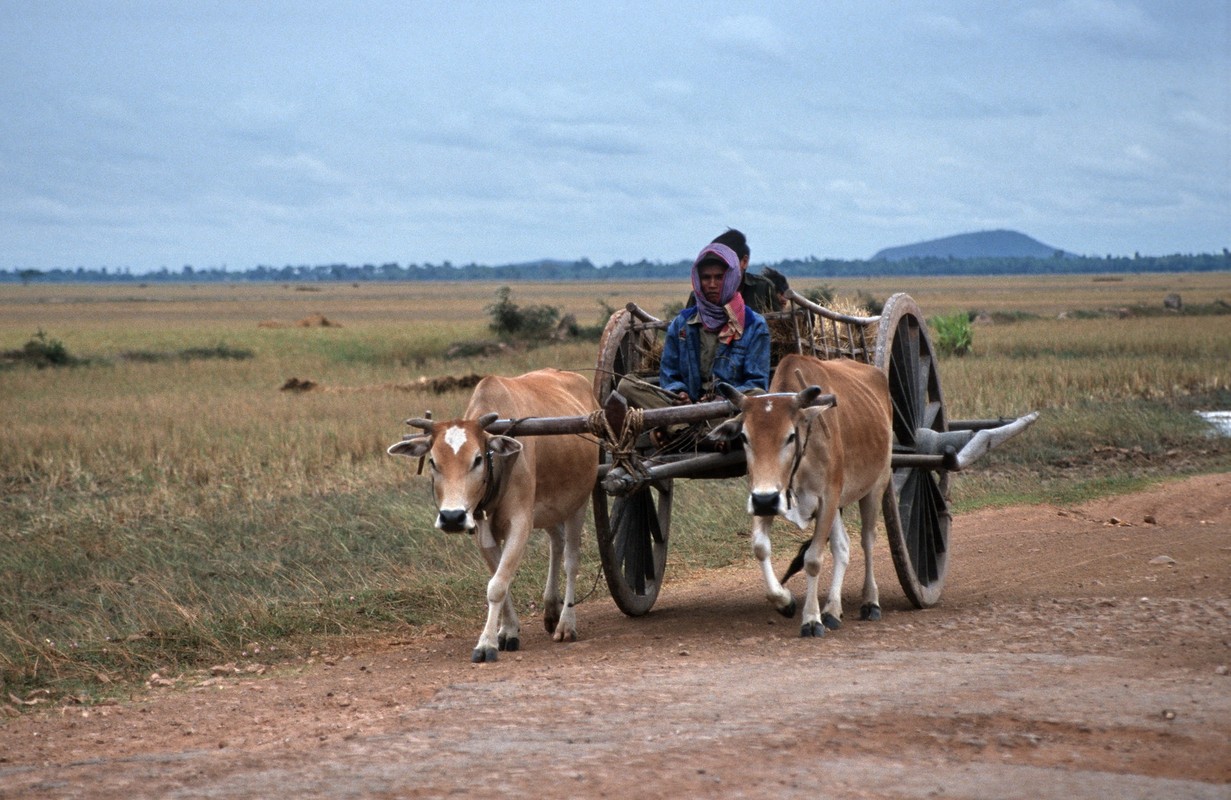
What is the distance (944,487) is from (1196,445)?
7950 millimetres

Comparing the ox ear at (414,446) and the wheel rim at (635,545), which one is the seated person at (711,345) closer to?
the wheel rim at (635,545)

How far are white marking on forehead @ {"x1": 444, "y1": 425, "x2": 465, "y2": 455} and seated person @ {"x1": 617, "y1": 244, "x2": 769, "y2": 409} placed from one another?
3.70 feet

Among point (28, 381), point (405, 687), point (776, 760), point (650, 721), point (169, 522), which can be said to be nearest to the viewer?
point (776, 760)

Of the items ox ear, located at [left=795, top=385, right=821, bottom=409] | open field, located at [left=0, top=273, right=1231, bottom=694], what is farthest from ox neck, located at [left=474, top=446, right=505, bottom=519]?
ox ear, located at [left=795, top=385, right=821, bottom=409]

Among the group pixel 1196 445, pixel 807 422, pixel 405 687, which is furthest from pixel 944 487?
pixel 1196 445

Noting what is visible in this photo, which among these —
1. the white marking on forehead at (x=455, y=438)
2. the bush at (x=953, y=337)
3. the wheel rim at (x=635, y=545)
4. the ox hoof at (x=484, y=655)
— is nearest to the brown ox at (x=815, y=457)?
the wheel rim at (x=635, y=545)

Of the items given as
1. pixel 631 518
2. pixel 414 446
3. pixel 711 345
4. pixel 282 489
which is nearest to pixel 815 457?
pixel 711 345

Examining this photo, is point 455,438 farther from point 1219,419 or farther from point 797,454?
point 1219,419

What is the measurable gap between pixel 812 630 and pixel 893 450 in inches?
74.0

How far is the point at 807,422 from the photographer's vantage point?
708cm

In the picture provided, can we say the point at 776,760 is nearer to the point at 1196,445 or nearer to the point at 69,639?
the point at 69,639

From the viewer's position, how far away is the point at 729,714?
533 cm

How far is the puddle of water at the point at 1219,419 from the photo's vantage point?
54.7 feet

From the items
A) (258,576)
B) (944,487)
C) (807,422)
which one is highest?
(807,422)
